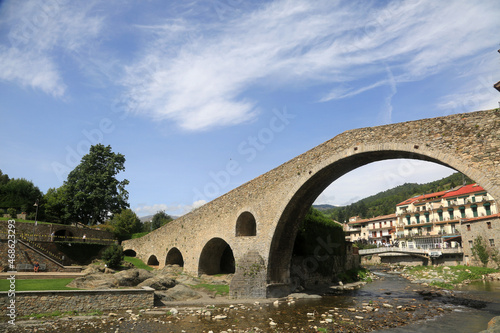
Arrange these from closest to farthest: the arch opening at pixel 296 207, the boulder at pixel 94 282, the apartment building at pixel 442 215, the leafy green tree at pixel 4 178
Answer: the boulder at pixel 94 282 < the arch opening at pixel 296 207 < the apartment building at pixel 442 215 < the leafy green tree at pixel 4 178

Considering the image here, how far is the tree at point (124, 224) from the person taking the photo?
3784 cm

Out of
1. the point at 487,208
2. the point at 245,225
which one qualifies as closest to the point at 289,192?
the point at 245,225

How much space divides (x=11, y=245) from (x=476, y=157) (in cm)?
2519

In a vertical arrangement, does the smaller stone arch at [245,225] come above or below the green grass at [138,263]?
above

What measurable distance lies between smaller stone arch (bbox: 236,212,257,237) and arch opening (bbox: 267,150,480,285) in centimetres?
290

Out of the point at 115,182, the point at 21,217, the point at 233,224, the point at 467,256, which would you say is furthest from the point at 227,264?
the point at 467,256

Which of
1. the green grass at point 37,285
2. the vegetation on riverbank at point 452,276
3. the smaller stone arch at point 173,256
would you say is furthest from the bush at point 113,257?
the vegetation on riverbank at point 452,276

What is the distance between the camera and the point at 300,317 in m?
13.0

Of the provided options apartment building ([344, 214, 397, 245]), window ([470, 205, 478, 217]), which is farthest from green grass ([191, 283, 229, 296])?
apartment building ([344, 214, 397, 245])

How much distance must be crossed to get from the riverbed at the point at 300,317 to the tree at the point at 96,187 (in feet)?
78.2

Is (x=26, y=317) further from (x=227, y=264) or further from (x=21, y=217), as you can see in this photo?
(x=21, y=217)

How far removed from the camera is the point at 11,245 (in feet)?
67.5

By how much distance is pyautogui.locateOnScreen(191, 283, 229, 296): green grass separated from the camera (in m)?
18.5

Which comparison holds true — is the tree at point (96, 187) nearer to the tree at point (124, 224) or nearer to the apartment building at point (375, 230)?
the tree at point (124, 224)
